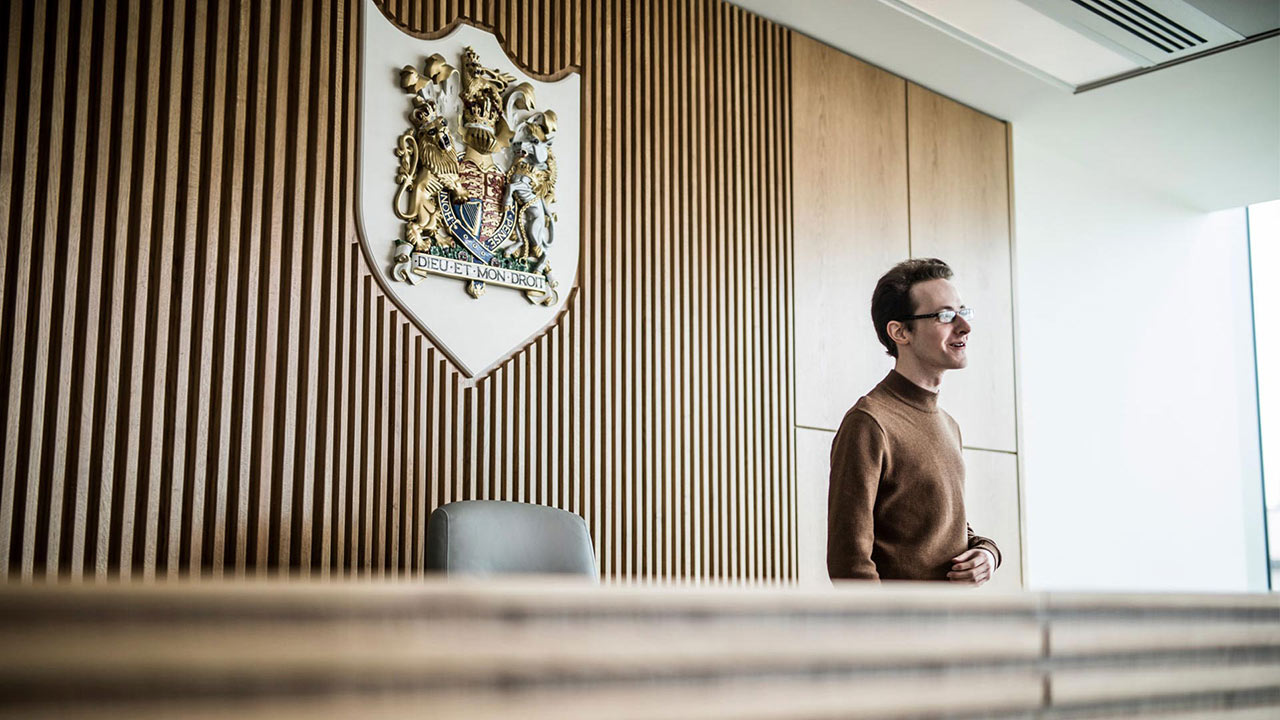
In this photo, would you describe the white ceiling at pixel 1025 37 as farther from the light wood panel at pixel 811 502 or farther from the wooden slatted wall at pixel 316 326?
the light wood panel at pixel 811 502

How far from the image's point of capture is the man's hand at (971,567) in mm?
2777

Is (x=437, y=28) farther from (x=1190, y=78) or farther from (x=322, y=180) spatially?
(x=1190, y=78)

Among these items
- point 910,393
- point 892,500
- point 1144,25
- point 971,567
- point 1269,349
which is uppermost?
point 1144,25

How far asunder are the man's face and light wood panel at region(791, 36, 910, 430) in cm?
147

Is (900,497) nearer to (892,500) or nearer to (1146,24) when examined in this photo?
(892,500)

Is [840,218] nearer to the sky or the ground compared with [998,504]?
nearer to the sky

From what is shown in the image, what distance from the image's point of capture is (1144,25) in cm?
456

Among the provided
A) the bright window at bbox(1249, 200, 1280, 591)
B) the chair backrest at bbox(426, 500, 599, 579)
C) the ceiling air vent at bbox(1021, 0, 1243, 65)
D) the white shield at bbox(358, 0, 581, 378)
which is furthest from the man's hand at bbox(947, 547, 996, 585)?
the bright window at bbox(1249, 200, 1280, 591)

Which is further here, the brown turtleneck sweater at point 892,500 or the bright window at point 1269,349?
the bright window at point 1269,349

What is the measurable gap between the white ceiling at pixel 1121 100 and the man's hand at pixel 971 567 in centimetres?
260

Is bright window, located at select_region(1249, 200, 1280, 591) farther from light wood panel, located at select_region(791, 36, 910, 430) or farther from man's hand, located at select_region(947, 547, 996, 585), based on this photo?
man's hand, located at select_region(947, 547, 996, 585)

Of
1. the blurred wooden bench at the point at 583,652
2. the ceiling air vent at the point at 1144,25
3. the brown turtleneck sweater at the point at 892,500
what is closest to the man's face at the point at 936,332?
the brown turtleneck sweater at the point at 892,500

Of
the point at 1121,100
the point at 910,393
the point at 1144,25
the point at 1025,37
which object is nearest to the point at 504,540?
the point at 910,393

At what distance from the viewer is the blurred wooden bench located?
146 mm
